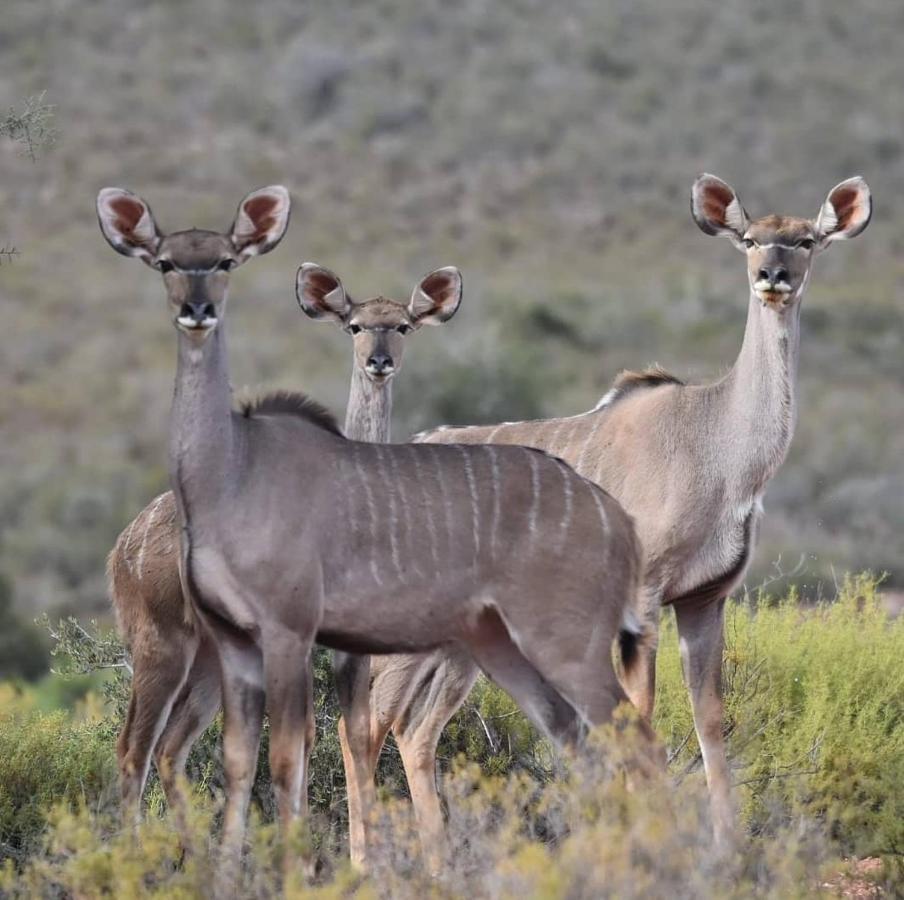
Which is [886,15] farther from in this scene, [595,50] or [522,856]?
[522,856]

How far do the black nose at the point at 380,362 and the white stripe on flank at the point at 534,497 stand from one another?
152 centimetres

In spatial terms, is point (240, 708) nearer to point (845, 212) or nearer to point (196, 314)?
point (196, 314)

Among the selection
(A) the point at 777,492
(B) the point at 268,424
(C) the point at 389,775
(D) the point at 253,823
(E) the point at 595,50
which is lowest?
(A) the point at 777,492

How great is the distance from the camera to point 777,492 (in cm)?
2195

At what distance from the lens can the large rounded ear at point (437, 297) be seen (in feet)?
27.9

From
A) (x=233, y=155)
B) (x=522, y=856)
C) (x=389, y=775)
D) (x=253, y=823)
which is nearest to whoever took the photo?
(x=522, y=856)

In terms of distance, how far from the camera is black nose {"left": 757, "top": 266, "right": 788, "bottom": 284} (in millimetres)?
7230

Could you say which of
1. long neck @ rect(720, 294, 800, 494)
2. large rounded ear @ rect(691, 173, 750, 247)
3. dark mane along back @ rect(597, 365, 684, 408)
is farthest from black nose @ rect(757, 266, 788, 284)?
dark mane along back @ rect(597, 365, 684, 408)

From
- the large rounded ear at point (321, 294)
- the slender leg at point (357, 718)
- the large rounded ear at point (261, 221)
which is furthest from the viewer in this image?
the large rounded ear at point (321, 294)

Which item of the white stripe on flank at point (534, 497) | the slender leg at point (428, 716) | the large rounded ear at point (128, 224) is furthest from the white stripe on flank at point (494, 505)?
the large rounded ear at point (128, 224)

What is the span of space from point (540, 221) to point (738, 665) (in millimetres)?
27219

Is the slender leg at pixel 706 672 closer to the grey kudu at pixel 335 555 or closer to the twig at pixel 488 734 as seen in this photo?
the twig at pixel 488 734

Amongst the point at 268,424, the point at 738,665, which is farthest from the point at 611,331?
the point at 268,424

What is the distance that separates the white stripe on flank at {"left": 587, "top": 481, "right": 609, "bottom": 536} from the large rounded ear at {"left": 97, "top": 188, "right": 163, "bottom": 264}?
165 centimetres
